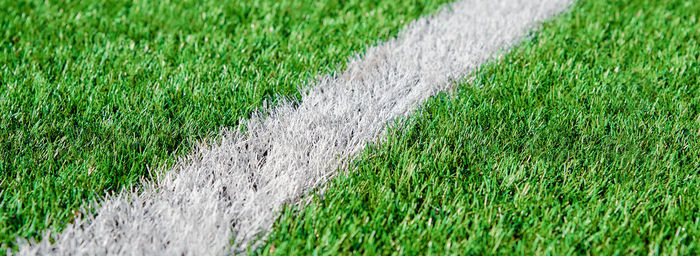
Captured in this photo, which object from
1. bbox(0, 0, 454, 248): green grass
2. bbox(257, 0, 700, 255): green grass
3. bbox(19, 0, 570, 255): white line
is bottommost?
bbox(257, 0, 700, 255): green grass

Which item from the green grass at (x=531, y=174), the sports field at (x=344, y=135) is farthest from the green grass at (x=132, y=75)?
the green grass at (x=531, y=174)

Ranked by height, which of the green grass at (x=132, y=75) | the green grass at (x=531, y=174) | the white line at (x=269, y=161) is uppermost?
the green grass at (x=132, y=75)

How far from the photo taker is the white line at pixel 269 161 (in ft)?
5.27

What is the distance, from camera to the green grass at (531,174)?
1.66m

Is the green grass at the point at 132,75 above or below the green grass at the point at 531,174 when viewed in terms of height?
above

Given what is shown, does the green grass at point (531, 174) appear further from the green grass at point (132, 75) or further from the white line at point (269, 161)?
the green grass at point (132, 75)

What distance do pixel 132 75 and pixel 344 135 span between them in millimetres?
1022

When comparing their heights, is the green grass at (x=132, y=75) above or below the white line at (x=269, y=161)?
above

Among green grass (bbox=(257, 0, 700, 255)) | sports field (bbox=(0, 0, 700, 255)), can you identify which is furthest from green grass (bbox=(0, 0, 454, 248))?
green grass (bbox=(257, 0, 700, 255))

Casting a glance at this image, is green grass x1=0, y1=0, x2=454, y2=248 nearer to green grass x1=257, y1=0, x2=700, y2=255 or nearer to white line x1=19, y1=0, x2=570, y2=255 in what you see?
white line x1=19, y1=0, x2=570, y2=255

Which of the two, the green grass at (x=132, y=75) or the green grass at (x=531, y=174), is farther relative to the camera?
the green grass at (x=132, y=75)

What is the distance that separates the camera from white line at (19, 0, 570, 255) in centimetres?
161

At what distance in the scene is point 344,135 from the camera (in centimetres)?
217

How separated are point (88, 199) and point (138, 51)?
50.5 inches
